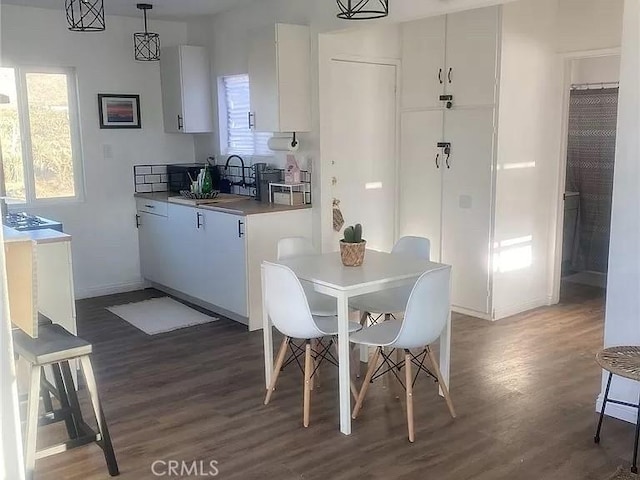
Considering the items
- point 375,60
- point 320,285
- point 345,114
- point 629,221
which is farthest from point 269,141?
point 629,221

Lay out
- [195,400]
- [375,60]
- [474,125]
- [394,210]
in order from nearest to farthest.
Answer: [195,400] → [474,125] → [375,60] → [394,210]

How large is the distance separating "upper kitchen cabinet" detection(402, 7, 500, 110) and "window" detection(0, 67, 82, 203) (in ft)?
9.98

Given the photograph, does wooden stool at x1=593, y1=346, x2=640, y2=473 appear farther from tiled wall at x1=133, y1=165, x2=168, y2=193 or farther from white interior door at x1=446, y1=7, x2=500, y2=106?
tiled wall at x1=133, y1=165, x2=168, y2=193

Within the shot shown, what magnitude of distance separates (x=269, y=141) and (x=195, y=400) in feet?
7.84

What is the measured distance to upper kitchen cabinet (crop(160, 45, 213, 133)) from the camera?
229 inches

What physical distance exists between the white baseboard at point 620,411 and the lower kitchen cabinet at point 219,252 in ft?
8.20

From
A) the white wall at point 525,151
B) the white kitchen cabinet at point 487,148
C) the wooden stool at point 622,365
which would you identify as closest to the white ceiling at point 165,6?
the white kitchen cabinet at point 487,148

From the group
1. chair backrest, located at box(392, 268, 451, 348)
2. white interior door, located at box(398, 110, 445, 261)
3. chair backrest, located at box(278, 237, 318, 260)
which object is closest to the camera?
chair backrest, located at box(392, 268, 451, 348)

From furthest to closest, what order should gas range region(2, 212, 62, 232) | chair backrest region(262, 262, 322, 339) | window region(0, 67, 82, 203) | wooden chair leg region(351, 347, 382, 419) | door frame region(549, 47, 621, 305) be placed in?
window region(0, 67, 82, 203) < door frame region(549, 47, 621, 305) < gas range region(2, 212, 62, 232) < wooden chair leg region(351, 347, 382, 419) < chair backrest region(262, 262, 322, 339)

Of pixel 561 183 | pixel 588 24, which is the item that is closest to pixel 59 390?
pixel 561 183

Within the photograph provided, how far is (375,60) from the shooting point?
16.9 feet

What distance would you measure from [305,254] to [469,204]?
1693 millimetres

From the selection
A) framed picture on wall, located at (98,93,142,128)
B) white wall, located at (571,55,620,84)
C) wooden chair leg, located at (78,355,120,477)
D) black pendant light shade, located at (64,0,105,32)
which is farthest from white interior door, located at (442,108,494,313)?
wooden chair leg, located at (78,355,120,477)

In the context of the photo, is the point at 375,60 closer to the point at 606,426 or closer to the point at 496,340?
the point at 496,340
